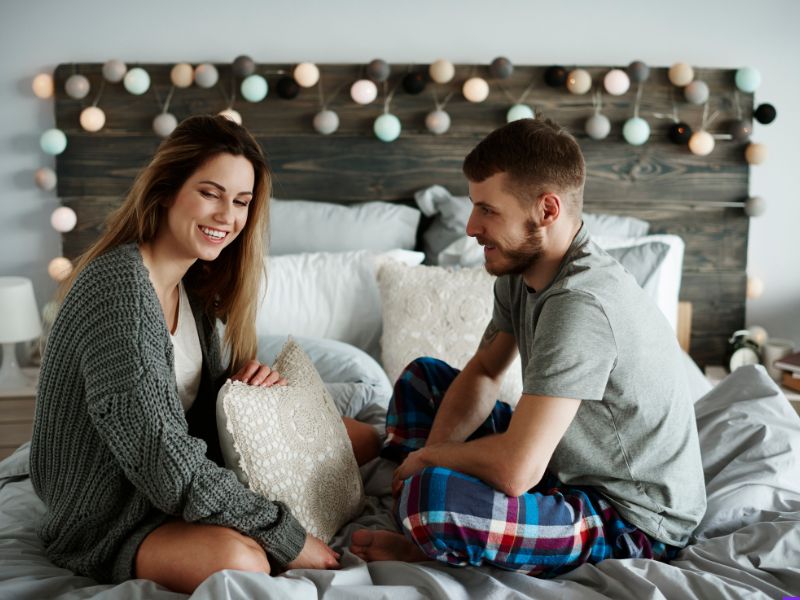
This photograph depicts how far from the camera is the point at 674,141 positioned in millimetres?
2938

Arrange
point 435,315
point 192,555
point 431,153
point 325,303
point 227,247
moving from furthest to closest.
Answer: point 431,153 → point 325,303 → point 435,315 → point 227,247 → point 192,555

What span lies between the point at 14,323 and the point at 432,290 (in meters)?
1.47

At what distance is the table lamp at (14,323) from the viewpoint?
9.07 ft

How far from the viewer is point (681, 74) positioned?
2850 millimetres

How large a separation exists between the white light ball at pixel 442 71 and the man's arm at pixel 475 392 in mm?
1369

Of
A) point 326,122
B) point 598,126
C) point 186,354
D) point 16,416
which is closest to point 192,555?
point 186,354

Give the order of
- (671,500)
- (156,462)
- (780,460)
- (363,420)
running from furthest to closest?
1. (363,420)
2. (780,460)
3. (671,500)
4. (156,462)

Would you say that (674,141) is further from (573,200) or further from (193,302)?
(193,302)

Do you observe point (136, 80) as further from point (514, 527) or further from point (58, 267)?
point (514, 527)

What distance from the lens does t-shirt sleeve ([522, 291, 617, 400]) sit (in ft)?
Answer: 4.38

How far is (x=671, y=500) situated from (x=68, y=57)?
8.46 feet

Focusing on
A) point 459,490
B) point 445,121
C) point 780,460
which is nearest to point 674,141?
point 445,121

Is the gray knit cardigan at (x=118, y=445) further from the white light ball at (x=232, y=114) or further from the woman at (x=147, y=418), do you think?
the white light ball at (x=232, y=114)

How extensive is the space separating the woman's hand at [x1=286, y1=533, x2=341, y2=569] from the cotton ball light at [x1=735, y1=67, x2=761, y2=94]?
7.46 feet
